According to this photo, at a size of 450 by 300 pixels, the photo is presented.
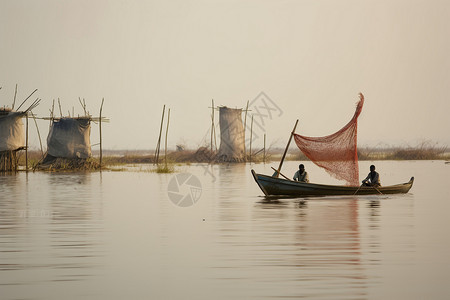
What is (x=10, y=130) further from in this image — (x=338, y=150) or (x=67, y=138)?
(x=338, y=150)

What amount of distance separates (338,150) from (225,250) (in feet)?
36.0

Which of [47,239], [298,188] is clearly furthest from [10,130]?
[47,239]

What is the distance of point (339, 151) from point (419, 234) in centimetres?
841

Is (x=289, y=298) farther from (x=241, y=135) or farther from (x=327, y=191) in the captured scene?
(x=241, y=135)

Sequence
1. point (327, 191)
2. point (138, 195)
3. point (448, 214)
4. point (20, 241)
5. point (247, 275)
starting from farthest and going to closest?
point (138, 195)
point (327, 191)
point (448, 214)
point (20, 241)
point (247, 275)

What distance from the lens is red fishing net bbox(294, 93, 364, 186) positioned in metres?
21.2

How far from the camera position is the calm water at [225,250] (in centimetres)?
815

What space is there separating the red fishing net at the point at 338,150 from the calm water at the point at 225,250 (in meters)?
1.55

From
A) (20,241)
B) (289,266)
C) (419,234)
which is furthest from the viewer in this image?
(419,234)

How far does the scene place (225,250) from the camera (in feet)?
36.4

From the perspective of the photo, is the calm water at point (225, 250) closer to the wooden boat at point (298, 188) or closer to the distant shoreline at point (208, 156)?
the wooden boat at point (298, 188)

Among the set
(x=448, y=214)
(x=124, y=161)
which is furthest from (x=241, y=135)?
(x=448, y=214)

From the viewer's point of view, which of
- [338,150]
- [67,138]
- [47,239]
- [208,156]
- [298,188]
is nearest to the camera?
[47,239]

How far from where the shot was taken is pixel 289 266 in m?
9.45
